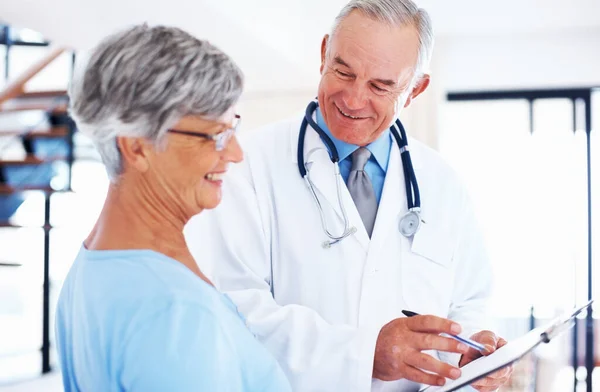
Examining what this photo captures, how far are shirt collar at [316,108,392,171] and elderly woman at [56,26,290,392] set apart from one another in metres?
0.69

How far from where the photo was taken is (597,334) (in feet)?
17.2

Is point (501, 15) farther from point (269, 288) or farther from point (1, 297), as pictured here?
point (1, 297)

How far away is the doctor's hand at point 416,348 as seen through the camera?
1.05 meters

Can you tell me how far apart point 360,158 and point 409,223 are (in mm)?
183

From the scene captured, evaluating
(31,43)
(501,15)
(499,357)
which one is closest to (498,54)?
(501,15)

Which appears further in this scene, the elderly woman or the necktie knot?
the necktie knot

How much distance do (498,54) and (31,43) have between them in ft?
11.6

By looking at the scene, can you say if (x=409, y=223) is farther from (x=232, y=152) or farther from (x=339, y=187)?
(x=232, y=152)

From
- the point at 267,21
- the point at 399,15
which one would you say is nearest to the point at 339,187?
the point at 399,15

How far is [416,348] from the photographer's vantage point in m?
1.10

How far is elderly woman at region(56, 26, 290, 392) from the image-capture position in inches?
28.4

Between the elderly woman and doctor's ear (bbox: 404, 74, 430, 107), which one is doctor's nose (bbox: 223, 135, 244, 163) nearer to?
the elderly woman

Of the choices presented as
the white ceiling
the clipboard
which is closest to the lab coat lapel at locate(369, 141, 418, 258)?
the clipboard

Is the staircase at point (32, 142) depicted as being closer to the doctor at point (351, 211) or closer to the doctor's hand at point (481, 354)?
the doctor at point (351, 211)
